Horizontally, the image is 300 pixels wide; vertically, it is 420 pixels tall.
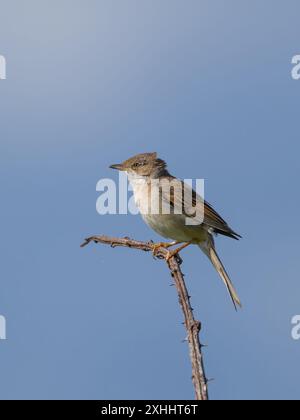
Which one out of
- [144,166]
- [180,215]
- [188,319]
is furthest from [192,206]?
[188,319]

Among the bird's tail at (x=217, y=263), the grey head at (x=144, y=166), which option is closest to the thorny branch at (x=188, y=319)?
the bird's tail at (x=217, y=263)

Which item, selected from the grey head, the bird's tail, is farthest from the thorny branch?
the grey head

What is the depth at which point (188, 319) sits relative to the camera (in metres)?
4.81

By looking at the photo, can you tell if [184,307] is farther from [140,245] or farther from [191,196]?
[191,196]

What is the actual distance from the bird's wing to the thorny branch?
7.86 ft

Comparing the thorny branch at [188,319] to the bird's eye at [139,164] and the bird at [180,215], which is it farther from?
the bird's eye at [139,164]

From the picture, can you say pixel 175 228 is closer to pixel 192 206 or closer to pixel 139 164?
pixel 192 206

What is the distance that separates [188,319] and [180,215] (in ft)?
13.3

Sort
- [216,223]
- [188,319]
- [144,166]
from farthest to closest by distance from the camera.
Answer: [144,166], [216,223], [188,319]

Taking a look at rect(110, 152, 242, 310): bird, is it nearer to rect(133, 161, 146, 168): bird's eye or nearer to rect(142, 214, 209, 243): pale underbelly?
rect(142, 214, 209, 243): pale underbelly
